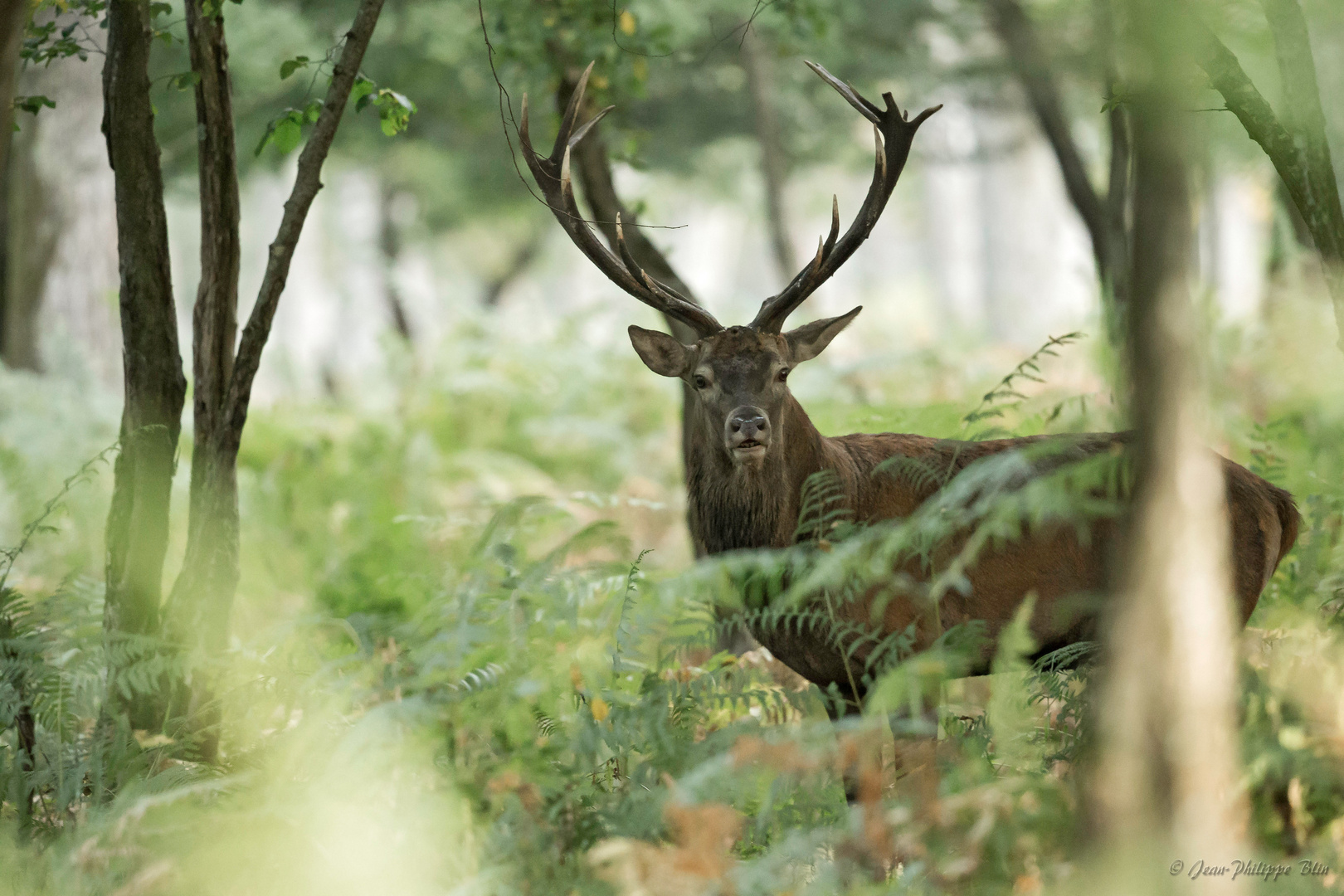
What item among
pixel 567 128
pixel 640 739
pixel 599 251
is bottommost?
pixel 640 739

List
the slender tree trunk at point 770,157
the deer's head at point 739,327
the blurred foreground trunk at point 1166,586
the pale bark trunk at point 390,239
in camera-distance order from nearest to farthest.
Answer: the blurred foreground trunk at point 1166,586 < the deer's head at point 739,327 < the slender tree trunk at point 770,157 < the pale bark trunk at point 390,239

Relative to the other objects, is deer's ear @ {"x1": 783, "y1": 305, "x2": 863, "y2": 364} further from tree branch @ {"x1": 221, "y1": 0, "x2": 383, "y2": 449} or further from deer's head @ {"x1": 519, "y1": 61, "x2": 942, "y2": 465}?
tree branch @ {"x1": 221, "y1": 0, "x2": 383, "y2": 449}

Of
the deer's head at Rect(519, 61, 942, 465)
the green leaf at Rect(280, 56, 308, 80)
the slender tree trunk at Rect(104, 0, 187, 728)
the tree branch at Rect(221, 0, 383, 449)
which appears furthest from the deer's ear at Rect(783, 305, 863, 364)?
the slender tree trunk at Rect(104, 0, 187, 728)

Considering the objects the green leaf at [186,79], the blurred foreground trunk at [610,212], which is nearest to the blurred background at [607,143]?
the blurred foreground trunk at [610,212]

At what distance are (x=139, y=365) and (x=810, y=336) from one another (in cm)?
270

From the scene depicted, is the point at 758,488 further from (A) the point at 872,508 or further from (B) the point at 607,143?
(B) the point at 607,143

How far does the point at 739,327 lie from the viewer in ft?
14.9

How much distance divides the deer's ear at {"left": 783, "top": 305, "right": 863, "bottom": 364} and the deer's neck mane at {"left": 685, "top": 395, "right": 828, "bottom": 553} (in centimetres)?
34

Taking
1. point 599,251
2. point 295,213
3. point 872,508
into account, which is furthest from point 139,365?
point 872,508

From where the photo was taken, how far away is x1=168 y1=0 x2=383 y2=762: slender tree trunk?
14.2 feet

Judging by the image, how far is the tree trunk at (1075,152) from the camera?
250 inches

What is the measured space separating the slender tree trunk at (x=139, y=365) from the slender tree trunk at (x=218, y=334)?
111mm

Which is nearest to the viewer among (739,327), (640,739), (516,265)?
(640,739)

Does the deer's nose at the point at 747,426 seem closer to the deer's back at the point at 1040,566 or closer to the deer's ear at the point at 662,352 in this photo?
the deer's back at the point at 1040,566
